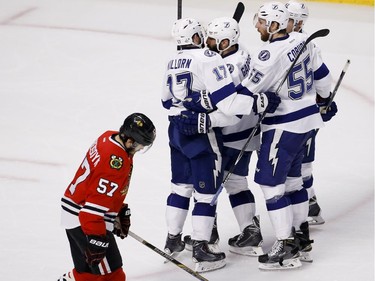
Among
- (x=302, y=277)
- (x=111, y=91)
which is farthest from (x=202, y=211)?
(x=111, y=91)

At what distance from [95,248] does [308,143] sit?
1.71 meters

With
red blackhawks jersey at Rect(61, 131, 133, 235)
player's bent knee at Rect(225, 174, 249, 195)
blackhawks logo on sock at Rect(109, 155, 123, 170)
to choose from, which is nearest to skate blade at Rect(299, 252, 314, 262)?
player's bent knee at Rect(225, 174, 249, 195)

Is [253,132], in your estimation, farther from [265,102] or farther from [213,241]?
[213,241]

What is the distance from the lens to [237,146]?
5.21 metres

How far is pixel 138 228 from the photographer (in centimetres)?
561

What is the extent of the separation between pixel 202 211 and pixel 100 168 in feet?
3.26

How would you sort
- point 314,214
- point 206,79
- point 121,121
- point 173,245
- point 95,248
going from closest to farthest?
point 95,248
point 206,79
point 173,245
point 314,214
point 121,121

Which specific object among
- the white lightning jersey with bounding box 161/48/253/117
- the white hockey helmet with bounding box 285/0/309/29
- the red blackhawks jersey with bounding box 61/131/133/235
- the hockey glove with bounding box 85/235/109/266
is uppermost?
the white hockey helmet with bounding box 285/0/309/29

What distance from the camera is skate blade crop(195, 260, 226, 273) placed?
5.17 m

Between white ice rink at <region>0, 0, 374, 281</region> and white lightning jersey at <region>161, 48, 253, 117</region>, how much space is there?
84 cm

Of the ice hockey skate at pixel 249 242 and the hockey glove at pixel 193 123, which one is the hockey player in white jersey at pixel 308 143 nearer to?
the ice hockey skate at pixel 249 242

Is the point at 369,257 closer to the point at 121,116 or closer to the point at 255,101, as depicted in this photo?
the point at 255,101

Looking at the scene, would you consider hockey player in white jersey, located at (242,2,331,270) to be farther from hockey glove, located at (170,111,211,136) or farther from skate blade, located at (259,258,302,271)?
hockey glove, located at (170,111,211,136)

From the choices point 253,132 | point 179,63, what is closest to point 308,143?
point 253,132
